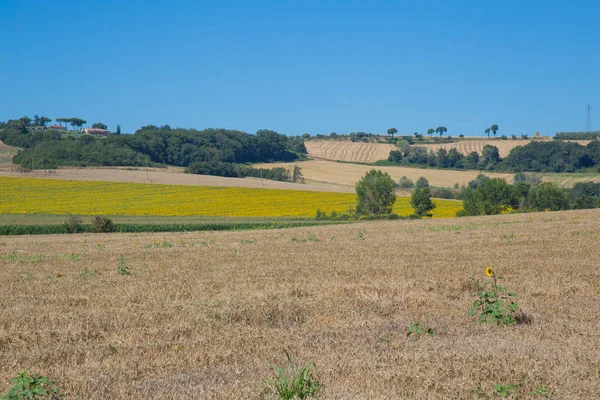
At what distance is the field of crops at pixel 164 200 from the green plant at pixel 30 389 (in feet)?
207

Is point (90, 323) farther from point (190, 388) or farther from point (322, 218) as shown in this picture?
point (322, 218)

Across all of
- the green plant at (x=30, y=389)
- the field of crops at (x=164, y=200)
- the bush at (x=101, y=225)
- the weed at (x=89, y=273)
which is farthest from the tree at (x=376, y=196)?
the green plant at (x=30, y=389)

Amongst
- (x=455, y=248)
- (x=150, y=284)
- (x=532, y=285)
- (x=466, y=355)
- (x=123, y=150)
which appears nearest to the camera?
(x=466, y=355)

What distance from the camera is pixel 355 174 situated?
131750 millimetres

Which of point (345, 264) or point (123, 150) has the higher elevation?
point (123, 150)

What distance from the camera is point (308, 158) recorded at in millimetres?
165625

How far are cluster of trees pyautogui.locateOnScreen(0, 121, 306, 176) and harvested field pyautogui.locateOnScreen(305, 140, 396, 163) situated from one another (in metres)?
11.2

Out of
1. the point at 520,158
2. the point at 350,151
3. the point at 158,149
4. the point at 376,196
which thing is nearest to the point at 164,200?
the point at 376,196

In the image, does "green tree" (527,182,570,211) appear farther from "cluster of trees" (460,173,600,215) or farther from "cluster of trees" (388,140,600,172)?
"cluster of trees" (388,140,600,172)

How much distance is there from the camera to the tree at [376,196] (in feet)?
259

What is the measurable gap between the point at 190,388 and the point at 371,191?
73.9 m

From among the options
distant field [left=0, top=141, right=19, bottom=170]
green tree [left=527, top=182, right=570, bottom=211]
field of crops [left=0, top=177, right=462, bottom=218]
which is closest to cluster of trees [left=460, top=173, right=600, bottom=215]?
green tree [left=527, top=182, right=570, bottom=211]

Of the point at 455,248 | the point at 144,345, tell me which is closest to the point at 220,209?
the point at 455,248

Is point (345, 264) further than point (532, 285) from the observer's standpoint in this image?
Yes
